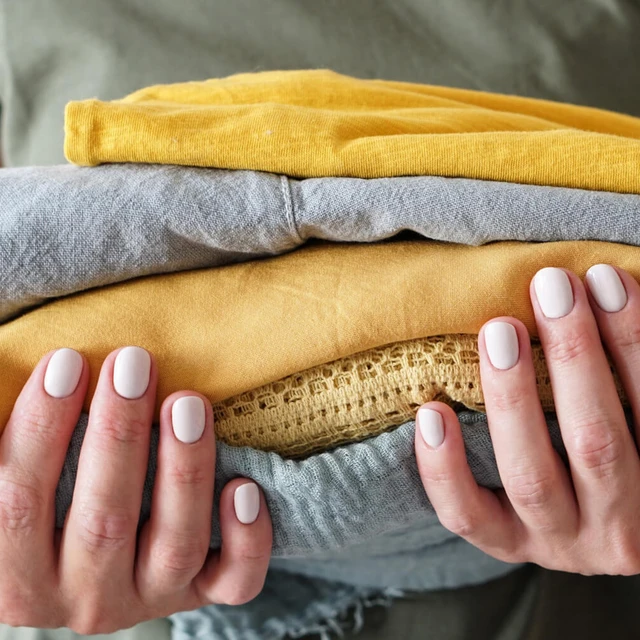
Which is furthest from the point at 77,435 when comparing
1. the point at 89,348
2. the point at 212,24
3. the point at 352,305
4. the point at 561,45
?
the point at 561,45

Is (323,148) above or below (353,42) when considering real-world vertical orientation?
below

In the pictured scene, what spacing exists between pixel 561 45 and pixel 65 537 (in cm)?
70

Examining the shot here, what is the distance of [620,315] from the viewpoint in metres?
0.39

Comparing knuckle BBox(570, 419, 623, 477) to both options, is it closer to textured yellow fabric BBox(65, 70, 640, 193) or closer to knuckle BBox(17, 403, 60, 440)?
textured yellow fabric BBox(65, 70, 640, 193)

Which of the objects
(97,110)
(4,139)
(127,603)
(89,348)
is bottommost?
(127,603)

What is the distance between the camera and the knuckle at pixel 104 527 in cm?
39

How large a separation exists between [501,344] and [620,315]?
0.09 meters

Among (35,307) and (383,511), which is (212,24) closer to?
(35,307)

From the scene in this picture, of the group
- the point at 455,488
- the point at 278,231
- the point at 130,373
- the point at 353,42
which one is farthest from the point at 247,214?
the point at 353,42

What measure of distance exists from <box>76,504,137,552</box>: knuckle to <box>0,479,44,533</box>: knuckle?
0.09ft

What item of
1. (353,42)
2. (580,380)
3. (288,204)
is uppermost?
(353,42)

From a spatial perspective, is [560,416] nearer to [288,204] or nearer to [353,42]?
[288,204]

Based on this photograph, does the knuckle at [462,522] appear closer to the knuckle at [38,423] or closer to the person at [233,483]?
the person at [233,483]

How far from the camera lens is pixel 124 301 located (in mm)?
405
